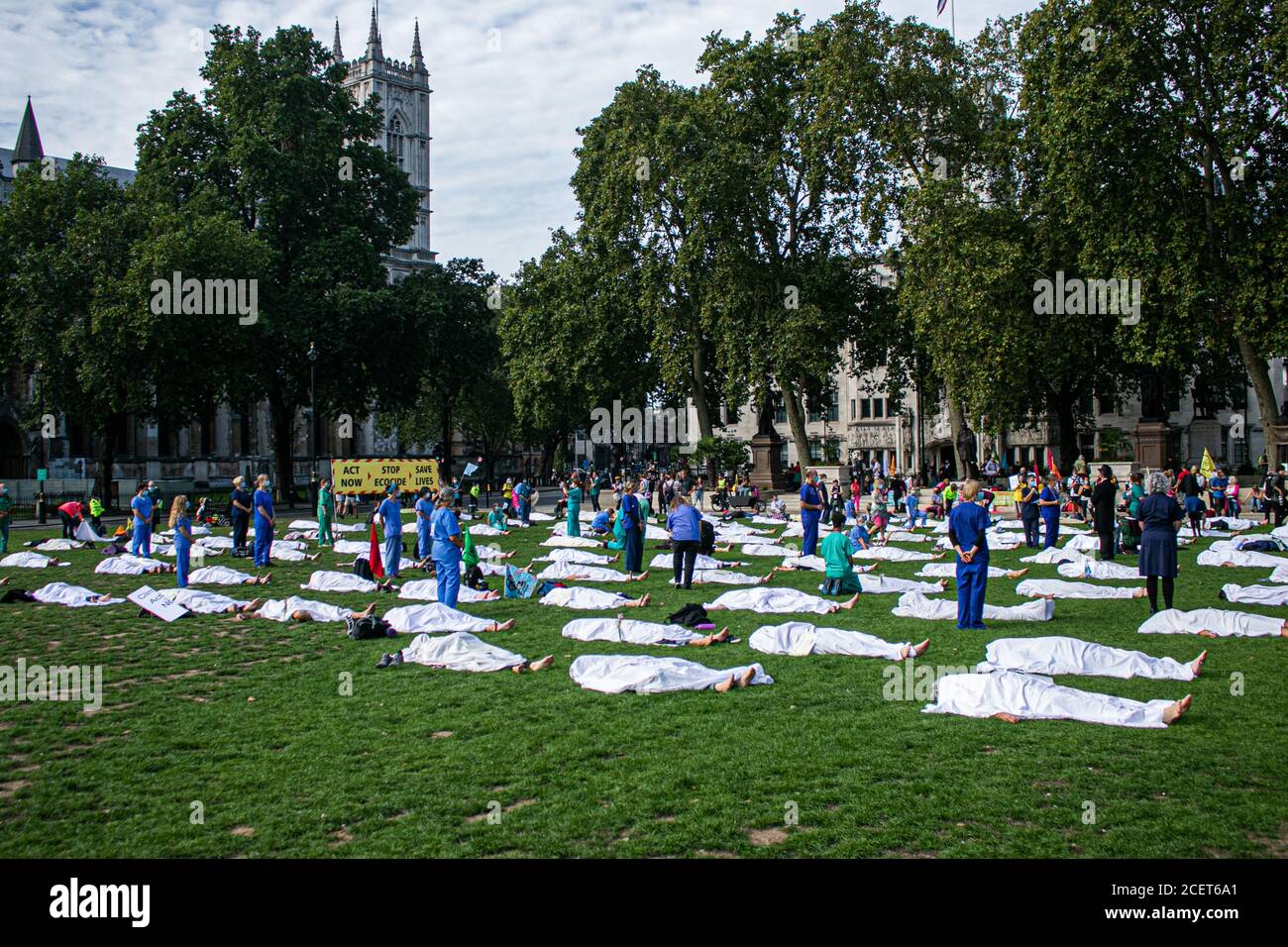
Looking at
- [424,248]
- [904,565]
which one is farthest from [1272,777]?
[424,248]

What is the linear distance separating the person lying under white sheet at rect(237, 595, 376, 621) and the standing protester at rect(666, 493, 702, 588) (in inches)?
215

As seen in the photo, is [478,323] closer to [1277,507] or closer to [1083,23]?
[1083,23]

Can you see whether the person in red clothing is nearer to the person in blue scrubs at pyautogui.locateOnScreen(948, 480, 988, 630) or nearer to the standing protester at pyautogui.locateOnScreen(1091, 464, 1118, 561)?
the person in blue scrubs at pyautogui.locateOnScreen(948, 480, 988, 630)

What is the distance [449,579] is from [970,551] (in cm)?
712

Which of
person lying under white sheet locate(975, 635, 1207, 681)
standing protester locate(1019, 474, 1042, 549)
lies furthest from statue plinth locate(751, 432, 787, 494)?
person lying under white sheet locate(975, 635, 1207, 681)

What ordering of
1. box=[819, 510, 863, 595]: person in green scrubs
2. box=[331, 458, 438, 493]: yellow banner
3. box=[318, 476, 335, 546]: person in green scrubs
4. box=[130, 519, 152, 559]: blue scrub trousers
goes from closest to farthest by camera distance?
box=[819, 510, 863, 595]: person in green scrubs → box=[130, 519, 152, 559]: blue scrub trousers → box=[318, 476, 335, 546]: person in green scrubs → box=[331, 458, 438, 493]: yellow banner

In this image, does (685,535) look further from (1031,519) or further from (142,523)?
(142,523)

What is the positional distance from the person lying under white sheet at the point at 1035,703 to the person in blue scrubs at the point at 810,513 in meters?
14.0

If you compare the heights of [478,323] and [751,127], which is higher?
[751,127]

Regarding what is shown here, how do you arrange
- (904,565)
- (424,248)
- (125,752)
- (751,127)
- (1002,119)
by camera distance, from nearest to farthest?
(125,752) → (904,565) → (1002,119) → (751,127) → (424,248)

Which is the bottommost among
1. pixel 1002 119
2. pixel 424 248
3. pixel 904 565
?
pixel 904 565

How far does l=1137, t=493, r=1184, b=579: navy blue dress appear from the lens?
13273 mm

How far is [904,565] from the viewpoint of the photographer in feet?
69.9

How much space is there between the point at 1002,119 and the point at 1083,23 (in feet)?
26.8
